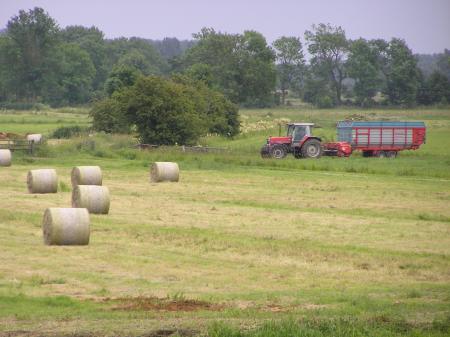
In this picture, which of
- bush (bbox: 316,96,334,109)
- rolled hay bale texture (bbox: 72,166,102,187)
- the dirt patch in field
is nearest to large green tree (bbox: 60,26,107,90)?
bush (bbox: 316,96,334,109)

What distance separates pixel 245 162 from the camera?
153ft

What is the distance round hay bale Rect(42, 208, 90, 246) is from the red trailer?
34.4 m

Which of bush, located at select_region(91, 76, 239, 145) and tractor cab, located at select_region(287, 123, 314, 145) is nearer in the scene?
tractor cab, located at select_region(287, 123, 314, 145)

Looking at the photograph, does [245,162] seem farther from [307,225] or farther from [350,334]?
[350,334]

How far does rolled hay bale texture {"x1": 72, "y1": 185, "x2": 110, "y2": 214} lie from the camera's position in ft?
84.7

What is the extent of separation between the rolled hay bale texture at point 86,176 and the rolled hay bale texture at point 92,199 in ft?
21.0

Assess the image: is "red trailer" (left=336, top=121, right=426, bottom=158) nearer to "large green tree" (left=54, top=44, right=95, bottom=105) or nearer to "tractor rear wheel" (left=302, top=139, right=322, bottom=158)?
"tractor rear wheel" (left=302, top=139, right=322, bottom=158)

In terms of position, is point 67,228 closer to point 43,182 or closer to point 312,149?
point 43,182

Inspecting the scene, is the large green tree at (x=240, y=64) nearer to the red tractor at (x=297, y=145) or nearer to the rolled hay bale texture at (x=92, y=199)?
the red tractor at (x=297, y=145)

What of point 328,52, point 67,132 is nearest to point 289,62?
point 328,52

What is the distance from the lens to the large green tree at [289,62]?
154m

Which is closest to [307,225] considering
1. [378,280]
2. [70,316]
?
[378,280]

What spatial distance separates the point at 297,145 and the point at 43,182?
2108cm

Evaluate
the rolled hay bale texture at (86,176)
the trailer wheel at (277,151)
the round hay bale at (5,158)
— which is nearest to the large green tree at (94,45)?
the trailer wheel at (277,151)
